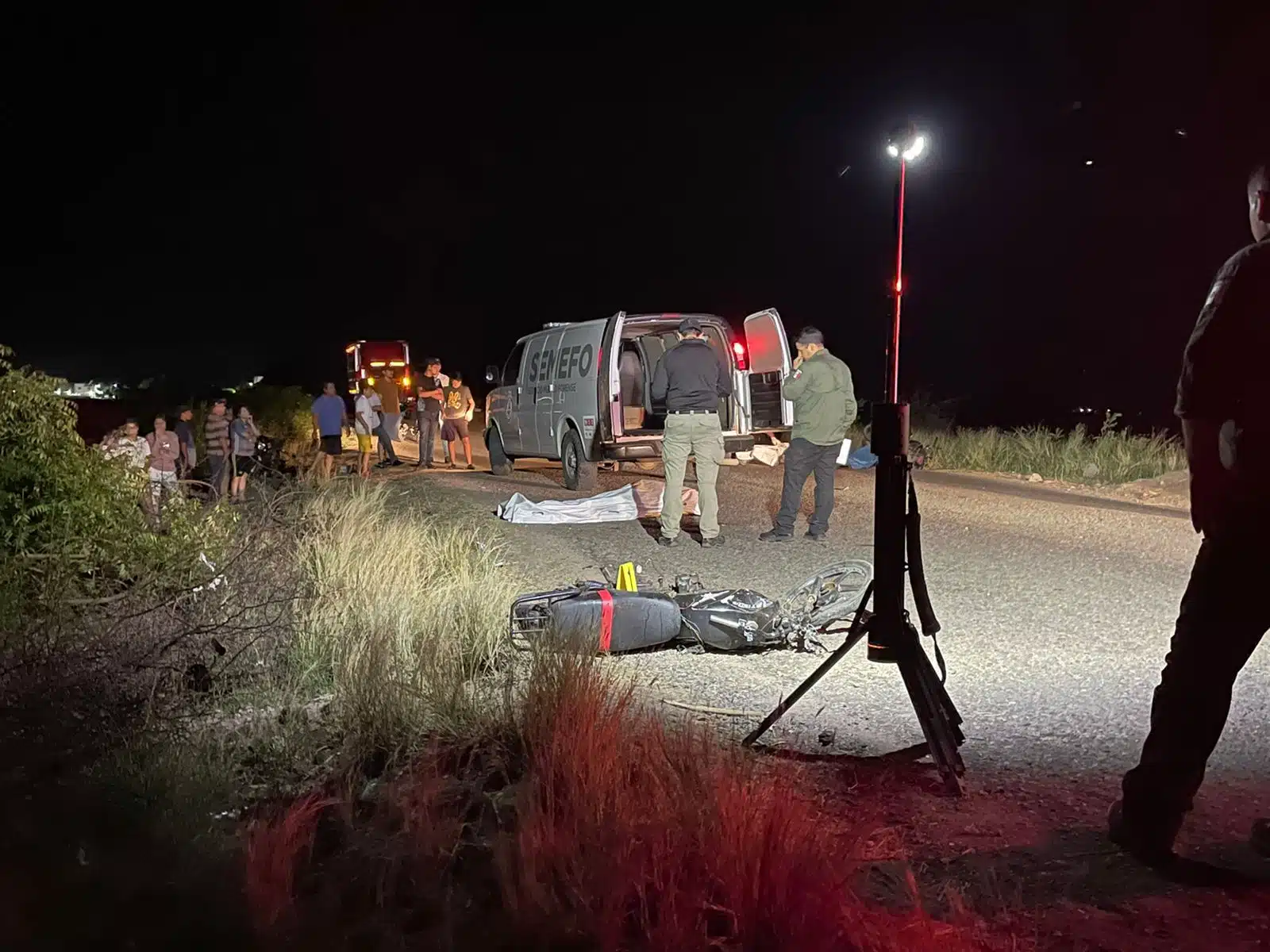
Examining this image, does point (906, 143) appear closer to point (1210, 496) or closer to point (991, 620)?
point (1210, 496)

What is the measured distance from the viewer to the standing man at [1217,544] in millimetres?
3047

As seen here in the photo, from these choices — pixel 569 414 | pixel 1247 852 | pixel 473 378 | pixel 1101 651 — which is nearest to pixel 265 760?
pixel 1247 852

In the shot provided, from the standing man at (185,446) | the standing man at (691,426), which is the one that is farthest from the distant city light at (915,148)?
the standing man at (185,446)

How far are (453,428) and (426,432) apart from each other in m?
0.44

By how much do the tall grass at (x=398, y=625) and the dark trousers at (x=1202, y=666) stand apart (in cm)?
250

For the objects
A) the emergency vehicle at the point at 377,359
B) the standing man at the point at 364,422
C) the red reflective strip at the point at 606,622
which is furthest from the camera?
the emergency vehicle at the point at 377,359

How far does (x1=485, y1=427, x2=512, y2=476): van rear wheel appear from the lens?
14.7 m

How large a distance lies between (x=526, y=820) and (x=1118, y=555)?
6656mm

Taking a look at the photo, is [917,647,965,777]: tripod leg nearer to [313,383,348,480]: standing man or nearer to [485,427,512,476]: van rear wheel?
[485,427,512,476]: van rear wheel

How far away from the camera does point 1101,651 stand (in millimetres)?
5883

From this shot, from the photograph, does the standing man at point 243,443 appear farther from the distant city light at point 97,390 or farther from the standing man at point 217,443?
the distant city light at point 97,390

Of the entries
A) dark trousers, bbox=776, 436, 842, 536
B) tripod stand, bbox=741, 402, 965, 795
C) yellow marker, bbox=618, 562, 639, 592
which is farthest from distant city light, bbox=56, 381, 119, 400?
tripod stand, bbox=741, 402, 965, 795

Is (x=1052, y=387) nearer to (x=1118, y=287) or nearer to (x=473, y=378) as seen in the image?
(x=1118, y=287)

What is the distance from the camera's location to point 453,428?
648 inches
